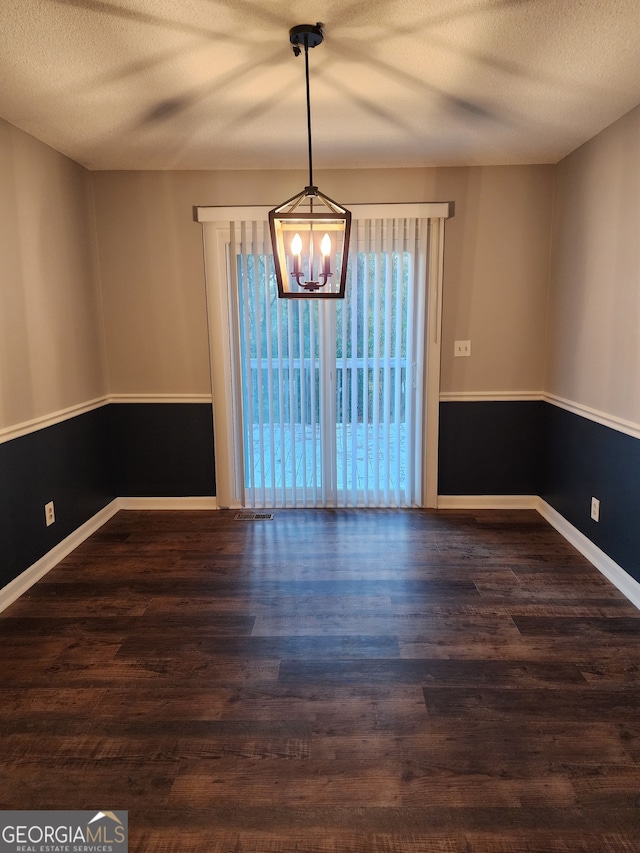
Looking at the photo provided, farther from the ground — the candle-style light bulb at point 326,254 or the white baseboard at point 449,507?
the candle-style light bulb at point 326,254

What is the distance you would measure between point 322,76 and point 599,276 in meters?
1.91

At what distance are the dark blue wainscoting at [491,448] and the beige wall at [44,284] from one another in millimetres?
2648

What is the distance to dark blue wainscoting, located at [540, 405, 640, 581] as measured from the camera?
2.70 metres

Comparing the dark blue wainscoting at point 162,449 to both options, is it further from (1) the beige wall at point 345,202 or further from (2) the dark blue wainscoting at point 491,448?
(2) the dark blue wainscoting at point 491,448

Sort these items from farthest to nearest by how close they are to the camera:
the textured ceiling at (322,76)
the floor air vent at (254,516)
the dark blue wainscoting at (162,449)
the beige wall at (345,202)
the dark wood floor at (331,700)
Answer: the dark blue wainscoting at (162,449), the floor air vent at (254,516), the beige wall at (345,202), the textured ceiling at (322,76), the dark wood floor at (331,700)

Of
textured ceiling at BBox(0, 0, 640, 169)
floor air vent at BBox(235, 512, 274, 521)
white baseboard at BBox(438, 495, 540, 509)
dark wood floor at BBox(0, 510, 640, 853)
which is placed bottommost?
dark wood floor at BBox(0, 510, 640, 853)

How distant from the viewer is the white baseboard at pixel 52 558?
8.84 feet

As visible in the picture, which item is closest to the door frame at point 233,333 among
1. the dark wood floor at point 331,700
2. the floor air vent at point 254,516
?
the floor air vent at point 254,516

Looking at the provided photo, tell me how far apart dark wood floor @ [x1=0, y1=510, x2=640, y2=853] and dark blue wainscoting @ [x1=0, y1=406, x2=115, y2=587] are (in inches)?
9.1

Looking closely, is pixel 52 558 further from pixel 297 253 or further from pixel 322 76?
pixel 322 76

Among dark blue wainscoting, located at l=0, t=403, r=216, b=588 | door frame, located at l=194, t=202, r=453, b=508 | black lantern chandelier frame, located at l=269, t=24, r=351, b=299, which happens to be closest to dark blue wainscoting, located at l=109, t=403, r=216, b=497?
dark blue wainscoting, located at l=0, t=403, r=216, b=588

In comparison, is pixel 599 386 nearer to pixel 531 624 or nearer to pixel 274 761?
pixel 531 624

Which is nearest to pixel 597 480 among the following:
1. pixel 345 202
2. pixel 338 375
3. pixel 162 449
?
pixel 338 375

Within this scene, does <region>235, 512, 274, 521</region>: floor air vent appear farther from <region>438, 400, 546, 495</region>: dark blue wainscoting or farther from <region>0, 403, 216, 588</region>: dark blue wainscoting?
<region>438, 400, 546, 495</region>: dark blue wainscoting
